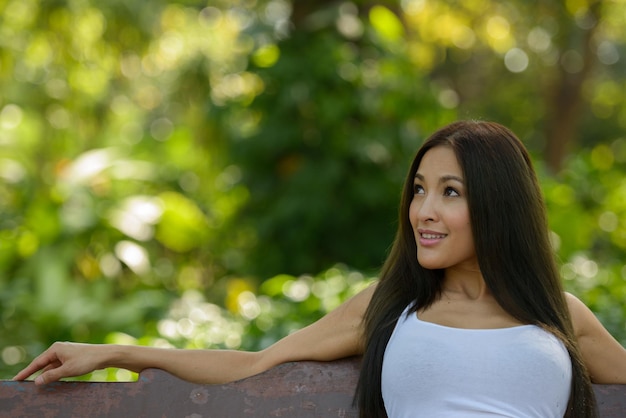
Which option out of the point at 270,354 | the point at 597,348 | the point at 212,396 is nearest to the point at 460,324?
the point at 597,348

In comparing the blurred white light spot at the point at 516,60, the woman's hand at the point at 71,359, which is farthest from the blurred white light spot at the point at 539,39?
the woman's hand at the point at 71,359

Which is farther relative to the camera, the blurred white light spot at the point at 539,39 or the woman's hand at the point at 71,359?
the blurred white light spot at the point at 539,39

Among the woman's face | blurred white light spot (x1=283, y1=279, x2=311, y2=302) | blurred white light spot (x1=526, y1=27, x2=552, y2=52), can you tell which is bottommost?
blurred white light spot (x1=283, y1=279, x2=311, y2=302)

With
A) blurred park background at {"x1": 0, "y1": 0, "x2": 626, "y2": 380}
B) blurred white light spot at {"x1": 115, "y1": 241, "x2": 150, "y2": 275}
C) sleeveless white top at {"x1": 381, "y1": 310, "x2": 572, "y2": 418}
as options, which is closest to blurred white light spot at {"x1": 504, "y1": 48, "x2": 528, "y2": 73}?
blurred park background at {"x1": 0, "y1": 0, "x2": 626, "y2": 380}

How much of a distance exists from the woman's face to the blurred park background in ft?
4.57

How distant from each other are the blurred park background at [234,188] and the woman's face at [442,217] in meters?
1.39

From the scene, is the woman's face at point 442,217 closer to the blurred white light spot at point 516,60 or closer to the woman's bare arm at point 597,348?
the woman's bare arm at point 597,348

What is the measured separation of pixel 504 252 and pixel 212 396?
839 mm

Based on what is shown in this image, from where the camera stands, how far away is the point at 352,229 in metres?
6.92

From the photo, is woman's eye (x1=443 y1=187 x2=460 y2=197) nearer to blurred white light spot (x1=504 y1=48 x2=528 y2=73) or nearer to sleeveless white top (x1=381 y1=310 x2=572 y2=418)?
sleeveless white top (x1=381 y1=310 x2=572 y2=418)

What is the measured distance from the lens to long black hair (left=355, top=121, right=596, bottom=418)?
2.49m

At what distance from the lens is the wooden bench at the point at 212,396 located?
8.46 feet

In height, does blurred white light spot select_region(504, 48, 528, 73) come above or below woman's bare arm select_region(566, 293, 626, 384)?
below

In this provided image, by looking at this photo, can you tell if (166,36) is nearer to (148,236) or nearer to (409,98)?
(148,236)
